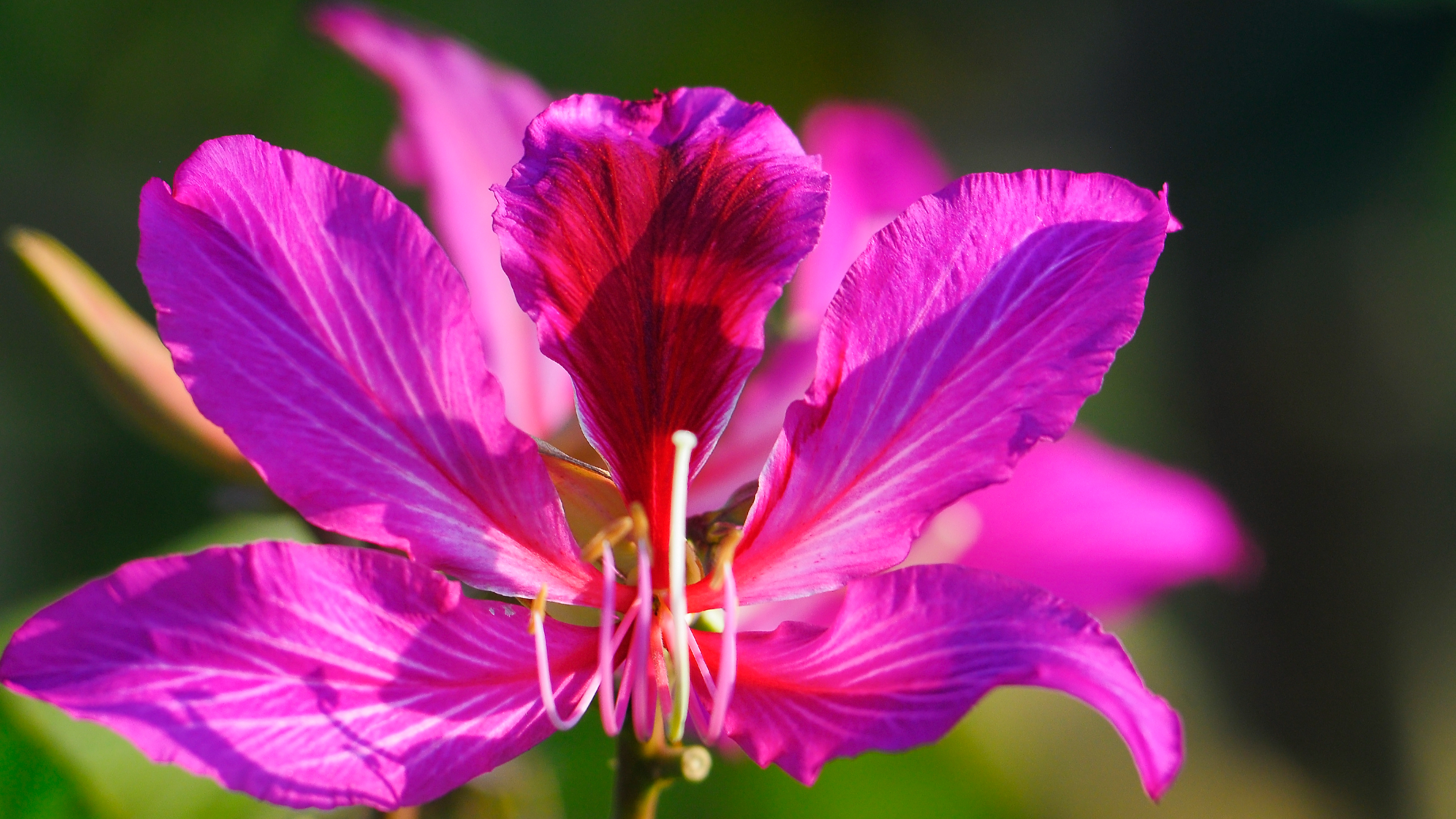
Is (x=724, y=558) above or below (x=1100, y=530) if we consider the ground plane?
above

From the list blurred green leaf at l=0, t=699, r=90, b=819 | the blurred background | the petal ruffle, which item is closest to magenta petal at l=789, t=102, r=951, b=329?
the petal ruffle

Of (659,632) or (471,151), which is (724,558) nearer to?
(659,632)

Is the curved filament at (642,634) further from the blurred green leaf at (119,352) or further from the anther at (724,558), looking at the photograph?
the blurred green leaf at (119,352)

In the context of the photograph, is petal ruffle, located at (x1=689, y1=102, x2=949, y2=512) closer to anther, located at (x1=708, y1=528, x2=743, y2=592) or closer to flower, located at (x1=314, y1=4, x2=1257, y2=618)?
flower, located at (x1=314, y1=4, x2=1257, y2=618)

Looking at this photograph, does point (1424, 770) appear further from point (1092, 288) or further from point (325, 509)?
point (325, 509)

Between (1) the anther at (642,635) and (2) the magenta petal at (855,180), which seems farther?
(2) the magenta petal at (855,180)

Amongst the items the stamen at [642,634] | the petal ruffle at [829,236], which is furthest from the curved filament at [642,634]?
the petal ruffle at [829,236]

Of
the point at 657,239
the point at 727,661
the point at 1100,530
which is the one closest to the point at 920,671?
the point at 727,661

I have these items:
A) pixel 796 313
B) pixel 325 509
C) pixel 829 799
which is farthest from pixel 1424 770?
pixel 325 509
